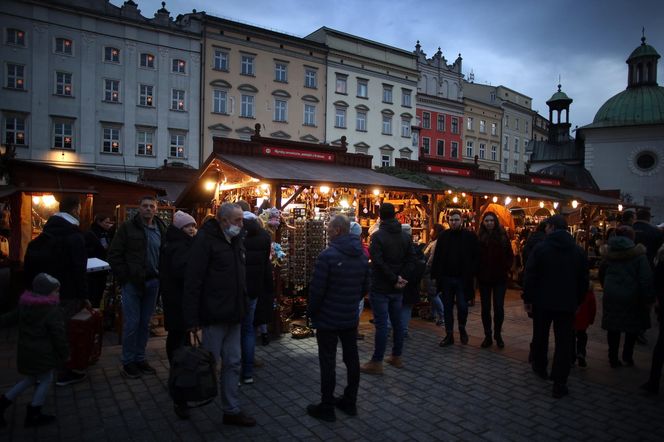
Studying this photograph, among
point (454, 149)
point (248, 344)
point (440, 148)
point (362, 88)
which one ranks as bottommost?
point (248, 344)

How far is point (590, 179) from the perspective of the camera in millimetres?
31766

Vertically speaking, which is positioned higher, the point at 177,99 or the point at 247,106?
the point at 247,106

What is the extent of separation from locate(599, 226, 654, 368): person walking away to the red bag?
5984mm

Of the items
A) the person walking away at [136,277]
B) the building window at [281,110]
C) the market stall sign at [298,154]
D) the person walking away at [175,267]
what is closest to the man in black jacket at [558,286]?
the person walking away at [175,267]

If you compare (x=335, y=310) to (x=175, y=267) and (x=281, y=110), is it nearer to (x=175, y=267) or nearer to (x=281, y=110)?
(x=175, y=267)

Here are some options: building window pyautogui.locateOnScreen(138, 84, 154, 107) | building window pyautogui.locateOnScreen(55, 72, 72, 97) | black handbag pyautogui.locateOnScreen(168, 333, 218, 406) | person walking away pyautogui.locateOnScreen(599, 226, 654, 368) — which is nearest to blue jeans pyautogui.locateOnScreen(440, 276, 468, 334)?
person walking away pyautogui.locateOnScreen(599, 226, 654, 368)

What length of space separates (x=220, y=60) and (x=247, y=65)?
6.08ft

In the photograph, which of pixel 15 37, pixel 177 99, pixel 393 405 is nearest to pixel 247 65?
pixel 177 99

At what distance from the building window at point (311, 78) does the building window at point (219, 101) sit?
6.36m

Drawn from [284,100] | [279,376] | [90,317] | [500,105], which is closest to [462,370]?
[279,376]

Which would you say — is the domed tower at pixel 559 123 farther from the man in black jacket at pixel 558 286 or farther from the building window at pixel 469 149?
the man in black jacket at pixel 558 286

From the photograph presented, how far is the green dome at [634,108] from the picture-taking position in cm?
3016

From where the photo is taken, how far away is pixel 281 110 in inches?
1214

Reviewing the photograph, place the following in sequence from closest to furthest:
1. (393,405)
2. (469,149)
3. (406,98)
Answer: (393,405) → (406,98) → (469,149)
